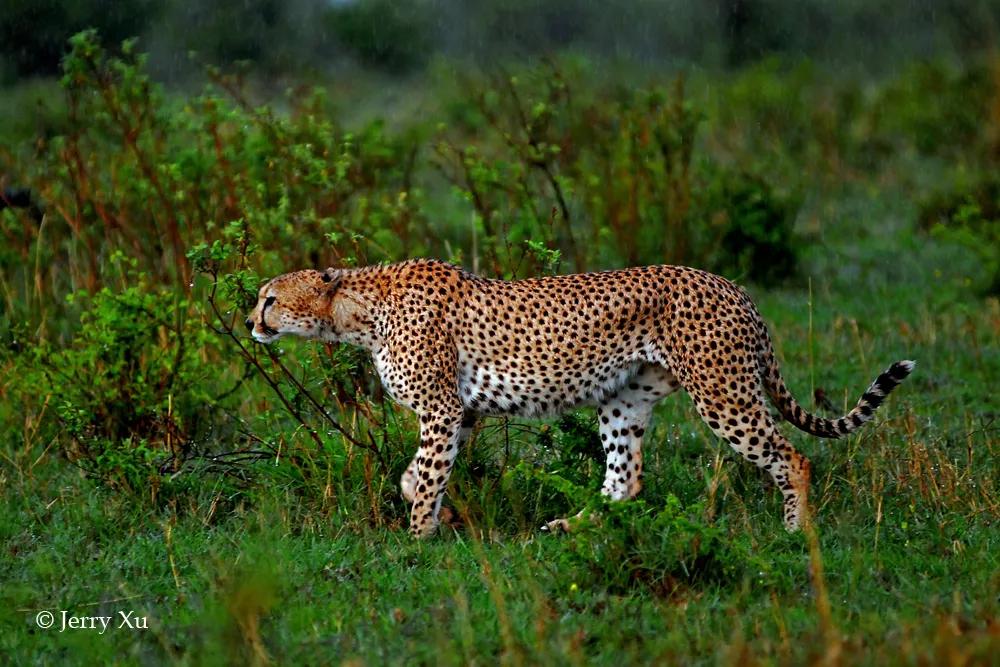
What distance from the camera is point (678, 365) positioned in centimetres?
602

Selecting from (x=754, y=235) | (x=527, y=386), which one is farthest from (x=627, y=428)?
(x=754, y=235)

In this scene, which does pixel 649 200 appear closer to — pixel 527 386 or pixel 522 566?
pixel 527 386

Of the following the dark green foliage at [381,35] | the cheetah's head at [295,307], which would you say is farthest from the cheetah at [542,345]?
the dark green foliage at [381,35]

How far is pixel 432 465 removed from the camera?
596 centimetres

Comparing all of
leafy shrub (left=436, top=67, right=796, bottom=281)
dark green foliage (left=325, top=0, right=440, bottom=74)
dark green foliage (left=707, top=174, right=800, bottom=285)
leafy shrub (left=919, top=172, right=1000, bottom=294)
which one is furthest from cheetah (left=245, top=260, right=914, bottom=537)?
dark green foliage (left=325, top=0, right=440, bottom=74)

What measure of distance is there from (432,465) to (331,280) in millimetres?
881

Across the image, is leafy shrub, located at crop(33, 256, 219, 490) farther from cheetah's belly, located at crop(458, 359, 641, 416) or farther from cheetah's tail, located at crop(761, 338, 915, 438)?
cheetah's tail, located at crop(761, 338, 915, 438)

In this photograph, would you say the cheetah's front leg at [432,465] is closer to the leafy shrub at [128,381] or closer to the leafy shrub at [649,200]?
the leafy shrub at [128,381]

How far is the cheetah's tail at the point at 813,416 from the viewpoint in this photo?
5996 mm

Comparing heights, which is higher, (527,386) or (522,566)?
(527,386)

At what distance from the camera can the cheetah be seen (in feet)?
19.6

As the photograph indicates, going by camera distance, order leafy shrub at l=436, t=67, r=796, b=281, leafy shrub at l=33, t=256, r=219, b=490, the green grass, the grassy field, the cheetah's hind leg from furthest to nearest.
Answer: leafy shrub at l=436, t=67, r=796, b=281
leafy shrub at l=33, t=256, r=219, b=490
the cheetah's hind leg
the grassy field
the green grass

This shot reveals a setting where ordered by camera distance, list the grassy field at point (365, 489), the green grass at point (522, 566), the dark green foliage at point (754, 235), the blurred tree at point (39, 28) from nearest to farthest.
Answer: the green grass at point (522, 566), the grassy field at point (365, 489), the dark green foliage at point (754, 235), the blurred tree at point (39, 28)

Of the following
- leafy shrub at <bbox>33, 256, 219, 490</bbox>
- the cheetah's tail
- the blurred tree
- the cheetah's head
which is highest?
the cheetah's head
